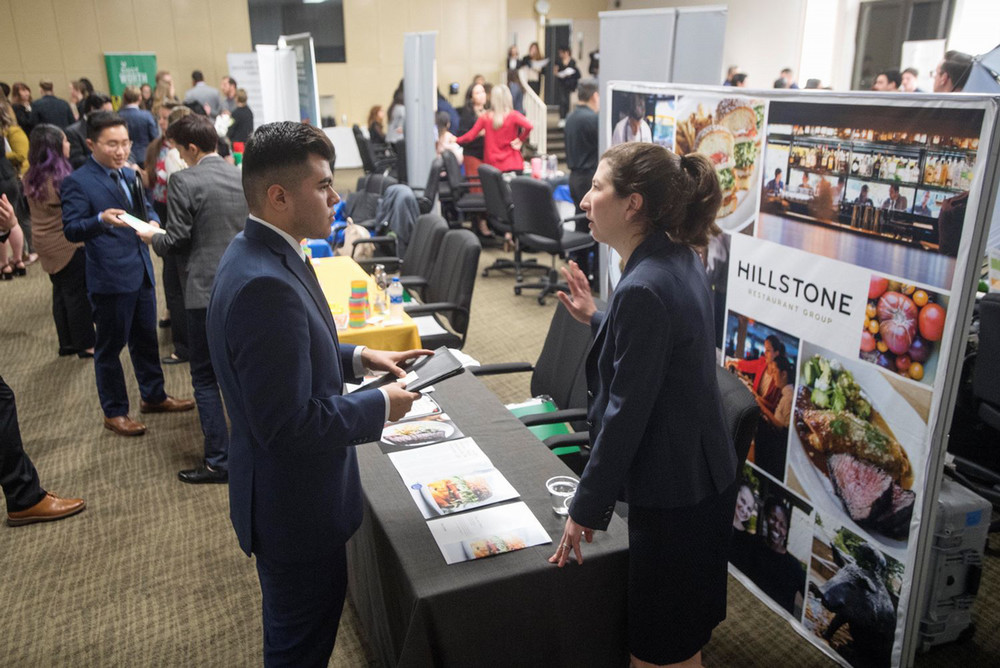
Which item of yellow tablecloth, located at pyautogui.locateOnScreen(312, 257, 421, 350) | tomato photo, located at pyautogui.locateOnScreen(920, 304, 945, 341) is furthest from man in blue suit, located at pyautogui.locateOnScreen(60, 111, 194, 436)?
tomato photo, located at pyautogui.locateOnScreen(920, 304, 945, 341)

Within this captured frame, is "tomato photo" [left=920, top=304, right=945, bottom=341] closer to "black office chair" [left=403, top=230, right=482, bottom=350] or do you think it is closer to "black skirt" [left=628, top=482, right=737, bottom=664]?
"black skirt" [left=628, top=482, right=737, bottom=664]

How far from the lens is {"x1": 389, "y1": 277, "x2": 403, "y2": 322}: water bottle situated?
346cm

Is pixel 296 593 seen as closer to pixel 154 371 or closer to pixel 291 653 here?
pixel 291 653

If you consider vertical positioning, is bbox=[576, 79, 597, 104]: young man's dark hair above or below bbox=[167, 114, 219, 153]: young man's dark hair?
above

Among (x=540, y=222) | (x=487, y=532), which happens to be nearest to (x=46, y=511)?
(x=487, y=532)

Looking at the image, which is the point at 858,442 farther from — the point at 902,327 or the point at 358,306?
the point at 358,306

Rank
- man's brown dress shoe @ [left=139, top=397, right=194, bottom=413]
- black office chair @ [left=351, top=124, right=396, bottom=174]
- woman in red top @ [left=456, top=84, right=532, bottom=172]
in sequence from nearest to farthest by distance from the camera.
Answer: man's brown dress shoe @ [left=139, top=397, right=194, bottom=413]
woman in red top @ [left=456, top=84, right=532, bottom=172]
black office chair @ [left=351, top=124, right=396, bottom=174]

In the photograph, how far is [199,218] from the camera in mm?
3166

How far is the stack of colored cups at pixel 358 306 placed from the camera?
10.9ft

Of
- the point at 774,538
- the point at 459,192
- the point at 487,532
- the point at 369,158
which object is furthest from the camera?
the point at 369,158

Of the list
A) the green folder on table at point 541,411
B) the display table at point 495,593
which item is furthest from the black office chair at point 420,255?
the display table at point 495,593

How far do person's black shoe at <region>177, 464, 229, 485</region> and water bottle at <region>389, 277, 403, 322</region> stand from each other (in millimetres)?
1040

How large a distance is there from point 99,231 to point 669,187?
2824 millimetres

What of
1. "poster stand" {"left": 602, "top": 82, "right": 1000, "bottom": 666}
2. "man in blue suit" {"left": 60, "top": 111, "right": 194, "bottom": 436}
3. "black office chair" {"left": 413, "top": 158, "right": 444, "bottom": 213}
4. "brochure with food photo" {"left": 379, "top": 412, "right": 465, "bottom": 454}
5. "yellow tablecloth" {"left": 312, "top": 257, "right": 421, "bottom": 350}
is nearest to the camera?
"poster stand" {"left": 602, "top": 82, "right": 1000, "bottom": 666}
